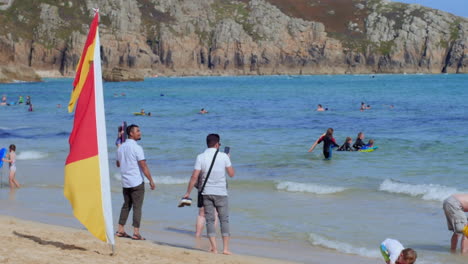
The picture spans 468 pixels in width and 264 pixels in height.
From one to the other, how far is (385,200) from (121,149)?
272 inches

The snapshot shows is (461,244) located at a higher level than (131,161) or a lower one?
lower

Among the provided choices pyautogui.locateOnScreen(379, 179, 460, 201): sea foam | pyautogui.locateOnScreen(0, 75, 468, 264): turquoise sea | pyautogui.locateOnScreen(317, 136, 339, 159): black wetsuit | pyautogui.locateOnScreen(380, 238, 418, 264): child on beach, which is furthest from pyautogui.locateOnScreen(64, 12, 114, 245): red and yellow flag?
pyautogui.locateOnScreen(317, 136, 339, 159): black wetsuit

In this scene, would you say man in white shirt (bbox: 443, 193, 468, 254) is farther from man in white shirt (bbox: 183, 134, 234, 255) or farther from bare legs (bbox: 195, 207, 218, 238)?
A: bare legs (bbox: 195, 207, 218, 238)

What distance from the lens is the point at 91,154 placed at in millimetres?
8648

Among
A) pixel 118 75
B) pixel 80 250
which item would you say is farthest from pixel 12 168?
pixel 118 75

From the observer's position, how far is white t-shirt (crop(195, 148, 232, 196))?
30.9 ft

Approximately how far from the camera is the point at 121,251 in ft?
31.0

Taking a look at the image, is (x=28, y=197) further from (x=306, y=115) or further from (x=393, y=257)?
(x=306, y=115)

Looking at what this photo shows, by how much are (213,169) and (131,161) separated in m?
1.43

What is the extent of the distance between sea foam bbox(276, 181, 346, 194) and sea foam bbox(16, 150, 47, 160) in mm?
10570

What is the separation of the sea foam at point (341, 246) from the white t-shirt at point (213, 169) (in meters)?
2.41

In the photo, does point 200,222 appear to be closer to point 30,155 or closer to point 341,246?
point 341,246

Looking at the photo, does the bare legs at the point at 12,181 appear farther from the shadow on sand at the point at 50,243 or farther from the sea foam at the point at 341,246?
the sea foam at the point at 341,246

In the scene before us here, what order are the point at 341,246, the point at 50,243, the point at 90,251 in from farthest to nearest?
the point at 341,246
the point at 50,243
the point at 90,251
